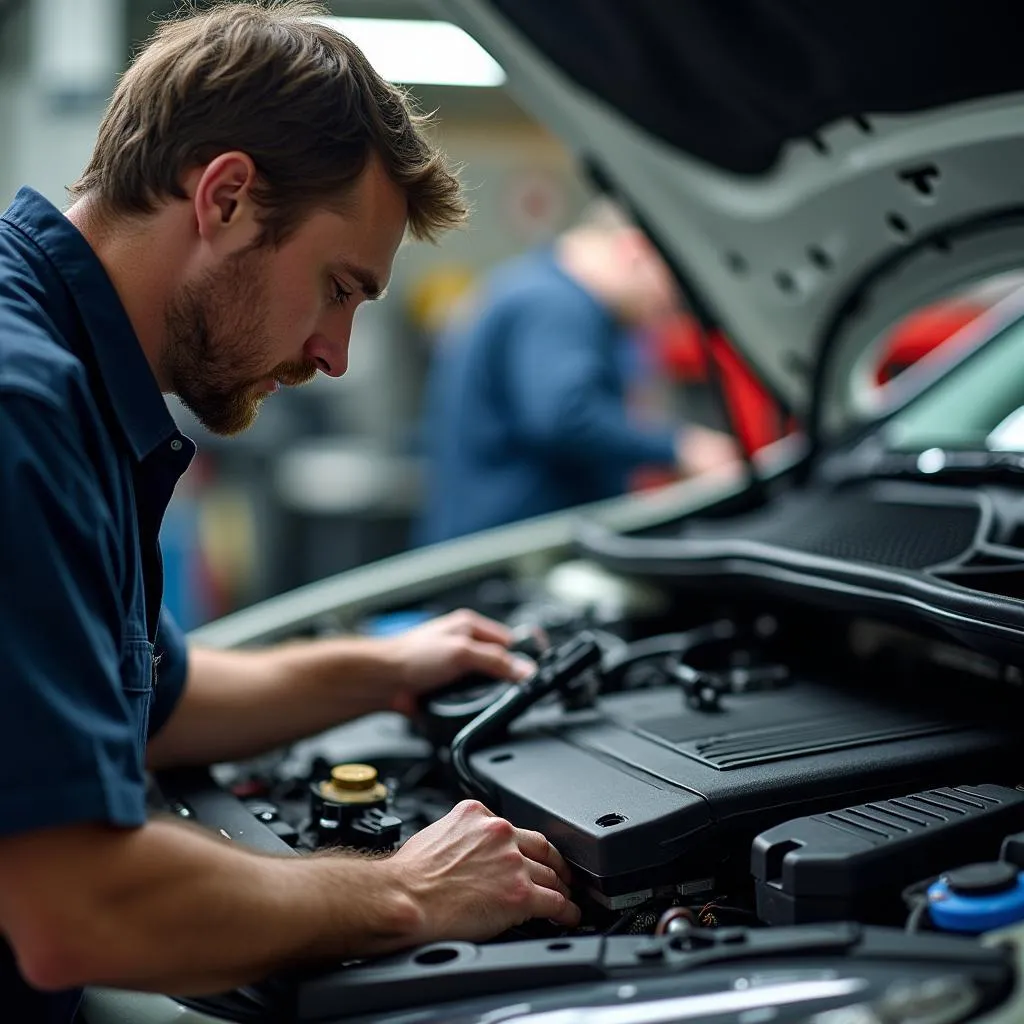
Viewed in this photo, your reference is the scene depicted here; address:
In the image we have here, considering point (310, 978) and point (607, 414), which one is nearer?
point (310, 978)

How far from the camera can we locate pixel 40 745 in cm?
80

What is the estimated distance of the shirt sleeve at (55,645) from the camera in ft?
2.62

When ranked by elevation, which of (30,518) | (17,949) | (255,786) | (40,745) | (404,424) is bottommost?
(404,424)

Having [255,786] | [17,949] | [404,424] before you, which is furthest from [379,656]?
[404,424]

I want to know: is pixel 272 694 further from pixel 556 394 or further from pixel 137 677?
pixel 556 394

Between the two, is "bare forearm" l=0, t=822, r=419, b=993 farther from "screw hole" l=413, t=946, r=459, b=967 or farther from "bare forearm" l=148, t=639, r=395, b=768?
"bare forearm" l=148, t=639, r=395, b=768

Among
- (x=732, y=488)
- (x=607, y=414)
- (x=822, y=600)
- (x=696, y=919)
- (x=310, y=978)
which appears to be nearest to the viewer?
(x=310, y=978)

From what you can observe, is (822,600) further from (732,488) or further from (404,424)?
(404,424)

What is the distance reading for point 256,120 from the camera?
103cm

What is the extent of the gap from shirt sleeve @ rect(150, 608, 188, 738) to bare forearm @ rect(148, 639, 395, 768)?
2 cm

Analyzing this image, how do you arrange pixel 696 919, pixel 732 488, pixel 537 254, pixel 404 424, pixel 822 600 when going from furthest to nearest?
pixel 404 424 < pixel 537 254 < pixel 732 488 < pixel 822 600 < pixel 696 919

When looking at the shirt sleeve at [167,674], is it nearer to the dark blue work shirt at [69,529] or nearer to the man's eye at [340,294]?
the dark blue work shirt at [69,529]

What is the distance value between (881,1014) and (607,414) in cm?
221

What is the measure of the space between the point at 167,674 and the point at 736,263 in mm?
1022
